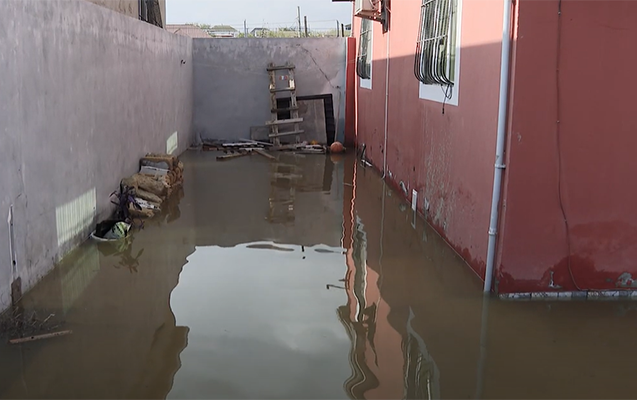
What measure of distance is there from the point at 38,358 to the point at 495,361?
8.24 ft

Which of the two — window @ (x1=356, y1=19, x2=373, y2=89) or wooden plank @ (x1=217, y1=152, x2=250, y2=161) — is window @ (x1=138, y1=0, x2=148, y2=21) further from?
window @ (x1=356, y1=19, x2=373, y2=89)

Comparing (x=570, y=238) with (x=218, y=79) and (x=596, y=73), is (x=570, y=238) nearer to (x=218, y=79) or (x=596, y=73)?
(x=596, y=73)

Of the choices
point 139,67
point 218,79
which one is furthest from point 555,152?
point 218,79

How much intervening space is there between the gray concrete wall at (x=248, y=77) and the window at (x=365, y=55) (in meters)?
1.11

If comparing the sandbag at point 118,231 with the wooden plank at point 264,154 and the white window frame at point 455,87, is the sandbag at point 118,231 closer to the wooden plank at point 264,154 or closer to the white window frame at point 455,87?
the white window frame at point 455,87

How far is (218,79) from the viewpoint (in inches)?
529

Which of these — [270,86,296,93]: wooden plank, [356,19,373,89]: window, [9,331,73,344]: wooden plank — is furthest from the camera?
[270,86,296,93]: wooden plank

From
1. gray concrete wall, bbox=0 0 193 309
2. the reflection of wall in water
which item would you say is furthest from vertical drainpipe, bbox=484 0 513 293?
gray concrete wall, bbox=0 0 193 309

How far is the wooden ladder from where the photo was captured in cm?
1278

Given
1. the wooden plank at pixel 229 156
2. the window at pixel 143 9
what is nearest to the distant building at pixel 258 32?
the window at pixel 143 9

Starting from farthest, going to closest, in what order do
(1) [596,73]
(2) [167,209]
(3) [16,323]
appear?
(2) [167,209]
(1) [596,73]
(3) [16,323]

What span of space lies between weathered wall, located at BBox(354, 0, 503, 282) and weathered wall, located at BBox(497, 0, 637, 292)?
33 cm

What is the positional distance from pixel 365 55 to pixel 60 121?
7326 mm

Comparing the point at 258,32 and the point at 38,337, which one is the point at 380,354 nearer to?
the point at 38,337
